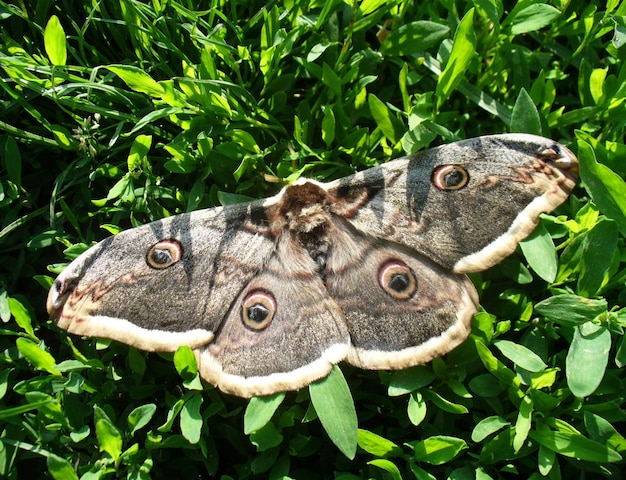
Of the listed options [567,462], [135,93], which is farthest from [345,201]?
[567,462]

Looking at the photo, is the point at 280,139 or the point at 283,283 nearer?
the point at 283,283

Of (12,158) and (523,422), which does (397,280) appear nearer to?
(523,422)

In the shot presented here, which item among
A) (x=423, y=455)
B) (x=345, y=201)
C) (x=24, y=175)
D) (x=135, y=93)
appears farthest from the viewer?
(x=24, y=175)

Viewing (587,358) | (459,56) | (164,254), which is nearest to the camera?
(587,358)

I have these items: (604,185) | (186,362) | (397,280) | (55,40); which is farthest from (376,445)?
(55,40)

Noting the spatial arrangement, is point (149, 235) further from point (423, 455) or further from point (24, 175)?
point (423, 455)

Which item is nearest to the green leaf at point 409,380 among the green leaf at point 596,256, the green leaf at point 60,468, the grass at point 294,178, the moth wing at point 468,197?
the grass at point 294,178
